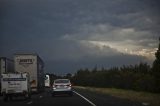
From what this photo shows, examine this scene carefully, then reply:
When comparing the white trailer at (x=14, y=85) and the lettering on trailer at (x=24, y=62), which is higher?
the lettering on trailer at (x=24, y=62)

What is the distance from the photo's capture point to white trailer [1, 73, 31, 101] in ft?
128

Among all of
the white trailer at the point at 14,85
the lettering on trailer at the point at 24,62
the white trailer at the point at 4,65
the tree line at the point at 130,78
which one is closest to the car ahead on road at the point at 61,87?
the white trailer at the point at 4,65

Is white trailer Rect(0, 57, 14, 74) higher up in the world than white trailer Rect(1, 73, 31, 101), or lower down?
higher up

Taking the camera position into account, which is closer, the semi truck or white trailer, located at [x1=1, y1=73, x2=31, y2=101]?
white trailer, located at [x1=1, y1=73, x2=31, y2=101]

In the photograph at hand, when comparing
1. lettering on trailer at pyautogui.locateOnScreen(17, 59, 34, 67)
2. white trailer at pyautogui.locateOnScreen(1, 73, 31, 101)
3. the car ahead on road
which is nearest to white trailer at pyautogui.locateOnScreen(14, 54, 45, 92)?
lettering on trailer at pyautogui.locateOnScreen(17, 59, 34, 67)

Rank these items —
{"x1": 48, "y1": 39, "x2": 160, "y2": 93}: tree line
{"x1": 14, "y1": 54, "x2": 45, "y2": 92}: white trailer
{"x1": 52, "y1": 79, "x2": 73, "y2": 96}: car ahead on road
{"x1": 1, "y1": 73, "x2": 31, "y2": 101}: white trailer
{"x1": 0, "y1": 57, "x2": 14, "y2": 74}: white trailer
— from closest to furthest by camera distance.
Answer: {"x1": 1, "y1": 73, "x2": 31, "y2": 101}: white trailer → {"x1": 52, "y1": 79, "x2": 73, "y2": 96}: car ahead on road → {"x1": 0, "y1": 57, "x2": 14, "y2": 74}: white trailer → {"x1": 14, "y1": 54, "x2": 45, "y2": 92}: white trailer → {"x1": 48, "y1": 39, "x2": 160, "y2": 93}: tree line

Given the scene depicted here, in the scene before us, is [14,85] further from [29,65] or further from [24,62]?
[29,65]

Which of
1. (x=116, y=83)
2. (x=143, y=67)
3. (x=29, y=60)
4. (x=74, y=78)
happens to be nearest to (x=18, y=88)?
(x=29, y=60)

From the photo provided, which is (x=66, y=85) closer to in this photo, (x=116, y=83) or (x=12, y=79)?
(x=12, y=79)

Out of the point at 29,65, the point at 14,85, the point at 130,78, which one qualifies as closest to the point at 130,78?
the point at 130,78

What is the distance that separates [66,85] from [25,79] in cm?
673

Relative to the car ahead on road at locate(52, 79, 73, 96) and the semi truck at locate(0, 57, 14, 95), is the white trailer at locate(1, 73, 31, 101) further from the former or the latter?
the semi truck at locate(0, 57, 14, 95)

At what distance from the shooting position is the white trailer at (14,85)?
1539 inches

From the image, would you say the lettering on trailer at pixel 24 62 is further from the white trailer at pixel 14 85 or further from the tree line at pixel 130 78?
the tree line at pixel 130 78
